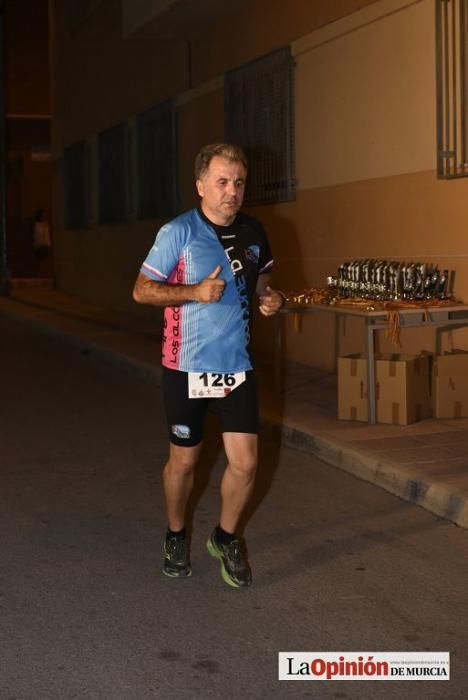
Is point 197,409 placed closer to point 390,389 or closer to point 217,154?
point 217,154

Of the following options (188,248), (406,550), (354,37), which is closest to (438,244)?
(354,37)

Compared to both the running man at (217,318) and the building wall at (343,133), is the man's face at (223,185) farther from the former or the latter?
the building wall at (343,133)

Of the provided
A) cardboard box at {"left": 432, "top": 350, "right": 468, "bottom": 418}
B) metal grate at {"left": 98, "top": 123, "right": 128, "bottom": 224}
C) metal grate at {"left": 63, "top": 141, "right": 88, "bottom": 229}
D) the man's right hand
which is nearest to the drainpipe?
metal grate at {"left": 63, "top": 141, "right": 88, "bottom": 229}

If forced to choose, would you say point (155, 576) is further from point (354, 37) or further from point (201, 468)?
point (354, 37)

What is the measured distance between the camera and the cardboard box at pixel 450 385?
9617 millimetres

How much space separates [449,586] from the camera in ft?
19.1

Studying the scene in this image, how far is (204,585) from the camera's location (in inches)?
229

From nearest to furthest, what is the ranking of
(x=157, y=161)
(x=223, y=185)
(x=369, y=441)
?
(x=223, y=185) → (x=369, y=441) → (x=157, y=161)

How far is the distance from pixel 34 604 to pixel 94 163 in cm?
2037

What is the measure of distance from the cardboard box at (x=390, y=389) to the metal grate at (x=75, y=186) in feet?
54.3

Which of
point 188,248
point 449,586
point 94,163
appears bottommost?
point 449,586

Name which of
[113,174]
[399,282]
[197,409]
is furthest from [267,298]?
[113,174]

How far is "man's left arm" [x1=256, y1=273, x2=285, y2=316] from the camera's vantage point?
5.74 m

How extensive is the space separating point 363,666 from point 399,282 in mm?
5834
